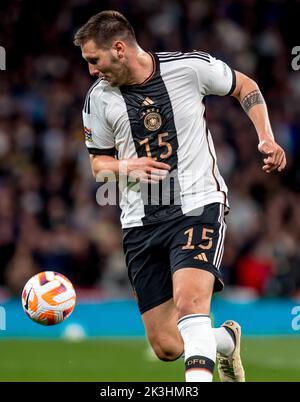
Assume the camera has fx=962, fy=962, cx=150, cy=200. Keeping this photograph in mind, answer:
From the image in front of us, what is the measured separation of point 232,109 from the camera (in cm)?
1545

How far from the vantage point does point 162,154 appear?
6457 mm

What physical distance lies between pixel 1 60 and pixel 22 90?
277 cm

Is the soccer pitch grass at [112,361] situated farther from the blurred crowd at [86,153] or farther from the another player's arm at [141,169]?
the another player's arm at [141,169]

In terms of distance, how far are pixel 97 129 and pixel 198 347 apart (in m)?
1.74

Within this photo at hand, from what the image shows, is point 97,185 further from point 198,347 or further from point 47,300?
point 198,347

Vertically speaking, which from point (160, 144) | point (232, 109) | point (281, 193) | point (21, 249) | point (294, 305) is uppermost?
point (232, 109)

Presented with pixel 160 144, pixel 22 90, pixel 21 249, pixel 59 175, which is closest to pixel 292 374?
pixel 160 144

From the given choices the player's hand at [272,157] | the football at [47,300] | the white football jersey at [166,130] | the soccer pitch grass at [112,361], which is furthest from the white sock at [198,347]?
the soccer pitch grass at [112,361]

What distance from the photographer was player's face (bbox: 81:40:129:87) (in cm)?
643

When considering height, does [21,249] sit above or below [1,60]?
below

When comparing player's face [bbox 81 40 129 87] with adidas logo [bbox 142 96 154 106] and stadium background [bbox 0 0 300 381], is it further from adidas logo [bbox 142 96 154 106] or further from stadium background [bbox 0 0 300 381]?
stadium background [bbox 0 0 300 381]

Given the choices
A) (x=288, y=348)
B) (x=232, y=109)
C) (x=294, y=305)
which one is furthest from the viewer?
(x=232, y=109)

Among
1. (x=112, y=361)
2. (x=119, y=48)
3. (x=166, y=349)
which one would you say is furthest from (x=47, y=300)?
(x=112, y=361)

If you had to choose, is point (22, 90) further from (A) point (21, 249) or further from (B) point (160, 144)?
(B) point (160, 144)
